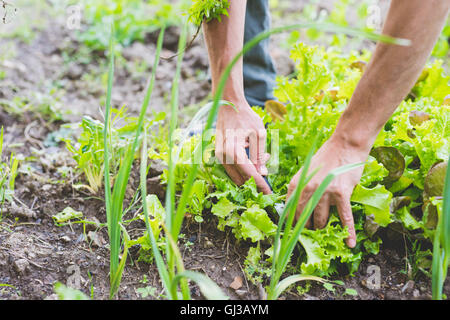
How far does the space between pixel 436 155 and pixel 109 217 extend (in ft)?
3.55

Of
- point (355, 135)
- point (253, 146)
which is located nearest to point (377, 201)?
point (355, 135)

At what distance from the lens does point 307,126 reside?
1.73 metres

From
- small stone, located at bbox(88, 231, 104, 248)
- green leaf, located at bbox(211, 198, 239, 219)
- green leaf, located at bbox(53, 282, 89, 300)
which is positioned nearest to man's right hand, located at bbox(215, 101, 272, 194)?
green leaf, located at bbox(211, 198, 239, 219)

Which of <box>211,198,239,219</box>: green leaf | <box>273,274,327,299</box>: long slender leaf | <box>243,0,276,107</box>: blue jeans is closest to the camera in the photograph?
<box>273,274,327,299</box>: long slender leaf

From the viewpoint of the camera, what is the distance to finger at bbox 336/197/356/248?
1.29m

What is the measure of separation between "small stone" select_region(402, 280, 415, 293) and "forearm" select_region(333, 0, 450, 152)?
1.45 ft

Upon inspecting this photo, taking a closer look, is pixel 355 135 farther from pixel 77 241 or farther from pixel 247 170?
pixel 77 241

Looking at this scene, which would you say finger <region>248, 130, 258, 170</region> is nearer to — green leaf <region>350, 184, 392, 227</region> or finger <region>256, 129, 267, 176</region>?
finger <region>256, 129, 267, 176</region>

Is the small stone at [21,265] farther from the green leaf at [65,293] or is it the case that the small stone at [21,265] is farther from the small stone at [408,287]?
the small stone at [408,287]

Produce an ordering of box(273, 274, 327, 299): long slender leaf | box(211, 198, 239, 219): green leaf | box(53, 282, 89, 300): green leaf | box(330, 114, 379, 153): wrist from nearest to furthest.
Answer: box(53, 282, 89, 300): green leaf → box(273, 274, 327, 299): long slender leaf → box(330, 114, 379, 153): wrist → box(211, 198, 239, 219): green leaf

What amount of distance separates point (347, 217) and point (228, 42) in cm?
76

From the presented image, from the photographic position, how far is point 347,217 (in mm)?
1311

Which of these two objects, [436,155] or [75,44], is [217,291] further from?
[75,44]

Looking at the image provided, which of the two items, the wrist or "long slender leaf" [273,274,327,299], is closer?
"long slender leaf" [273,274,327,299]
